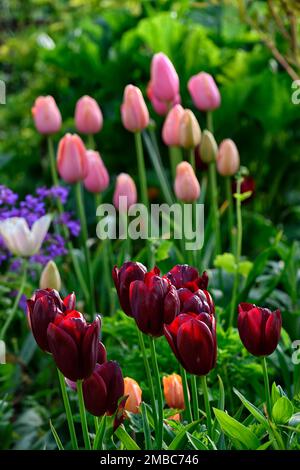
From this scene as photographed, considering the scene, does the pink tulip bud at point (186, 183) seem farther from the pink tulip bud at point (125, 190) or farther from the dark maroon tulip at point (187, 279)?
the dark maroon tulip at point (187, 279)

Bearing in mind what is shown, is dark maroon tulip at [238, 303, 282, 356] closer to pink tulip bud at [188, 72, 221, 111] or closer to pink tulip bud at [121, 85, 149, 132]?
pink tulip bud at [121, 85, 149, 132]

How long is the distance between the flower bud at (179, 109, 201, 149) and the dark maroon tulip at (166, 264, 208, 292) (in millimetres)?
715

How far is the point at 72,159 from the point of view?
1.74 m

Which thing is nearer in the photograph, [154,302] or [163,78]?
[154,302]

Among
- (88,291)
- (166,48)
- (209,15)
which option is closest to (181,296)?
(88,291)

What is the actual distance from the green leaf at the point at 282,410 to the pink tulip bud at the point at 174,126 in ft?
3.02

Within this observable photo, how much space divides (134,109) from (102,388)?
950 millimetres

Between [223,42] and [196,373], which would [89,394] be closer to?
[196,373]

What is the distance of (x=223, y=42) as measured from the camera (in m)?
3.07

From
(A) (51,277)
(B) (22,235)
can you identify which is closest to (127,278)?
(A) (51,277)

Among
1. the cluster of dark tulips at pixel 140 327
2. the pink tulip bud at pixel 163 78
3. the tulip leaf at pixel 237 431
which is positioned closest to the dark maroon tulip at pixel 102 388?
the cluster of dark tulips at pixel 140 327

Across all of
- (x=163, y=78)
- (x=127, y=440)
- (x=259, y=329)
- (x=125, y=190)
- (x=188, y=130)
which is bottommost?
(x=127, y=440)

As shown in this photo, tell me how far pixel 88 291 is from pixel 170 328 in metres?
1.06

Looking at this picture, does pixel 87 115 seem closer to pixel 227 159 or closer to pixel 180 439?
pixel 227 159
